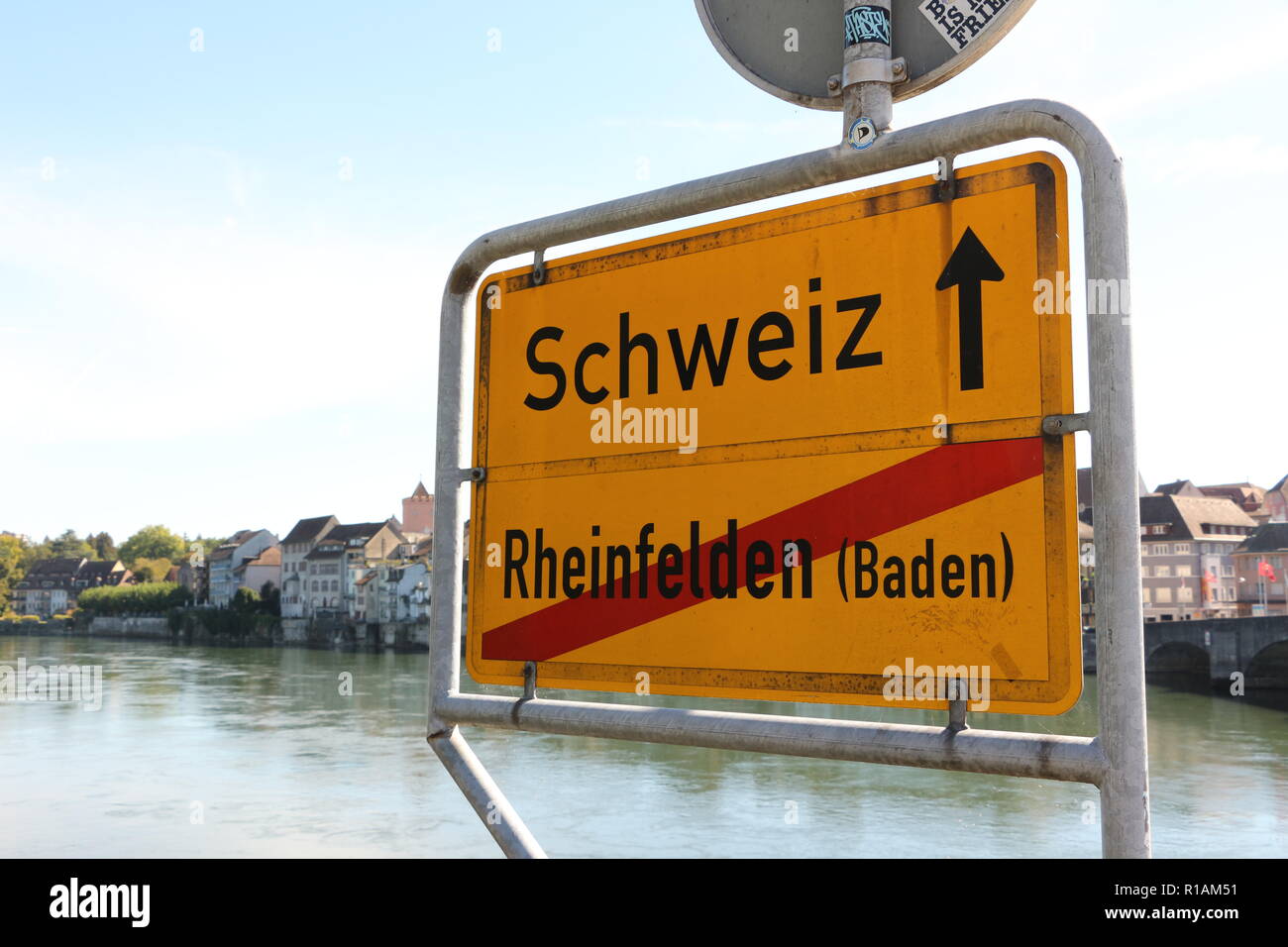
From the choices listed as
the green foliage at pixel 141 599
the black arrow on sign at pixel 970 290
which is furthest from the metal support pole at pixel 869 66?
the green foliage at pixel 141 599

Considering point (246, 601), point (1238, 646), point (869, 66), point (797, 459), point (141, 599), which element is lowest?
point (1238, 646)

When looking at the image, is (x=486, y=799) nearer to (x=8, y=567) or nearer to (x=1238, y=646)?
(x=1238, y=646)

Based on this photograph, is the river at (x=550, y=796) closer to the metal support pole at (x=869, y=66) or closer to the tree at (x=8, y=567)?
the metal support pole at (x=869, y=66)

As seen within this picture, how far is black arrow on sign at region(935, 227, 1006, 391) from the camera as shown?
1.59m

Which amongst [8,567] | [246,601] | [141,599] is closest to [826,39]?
[246,601]

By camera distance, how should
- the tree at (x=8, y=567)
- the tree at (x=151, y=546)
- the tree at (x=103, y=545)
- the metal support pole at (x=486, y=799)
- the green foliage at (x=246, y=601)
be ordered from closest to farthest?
the metal support pole at (x=486, y=799) < the green foliage at (x=246, y=601) < the tree at (x=8, y=567) < the tree at (x=151, y=546) < the tree at (x=103, y=545)

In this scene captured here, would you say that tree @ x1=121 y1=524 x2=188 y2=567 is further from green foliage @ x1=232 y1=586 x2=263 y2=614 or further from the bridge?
the bridge

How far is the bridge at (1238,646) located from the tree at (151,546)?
13355 cm

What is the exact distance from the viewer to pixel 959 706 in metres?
1.51

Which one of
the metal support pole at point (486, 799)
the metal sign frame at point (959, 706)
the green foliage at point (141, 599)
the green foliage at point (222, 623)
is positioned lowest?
the green foliage at point (222, 623)

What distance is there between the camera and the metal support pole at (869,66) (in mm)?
1739

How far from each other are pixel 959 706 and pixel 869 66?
100cm

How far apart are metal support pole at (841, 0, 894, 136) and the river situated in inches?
683
